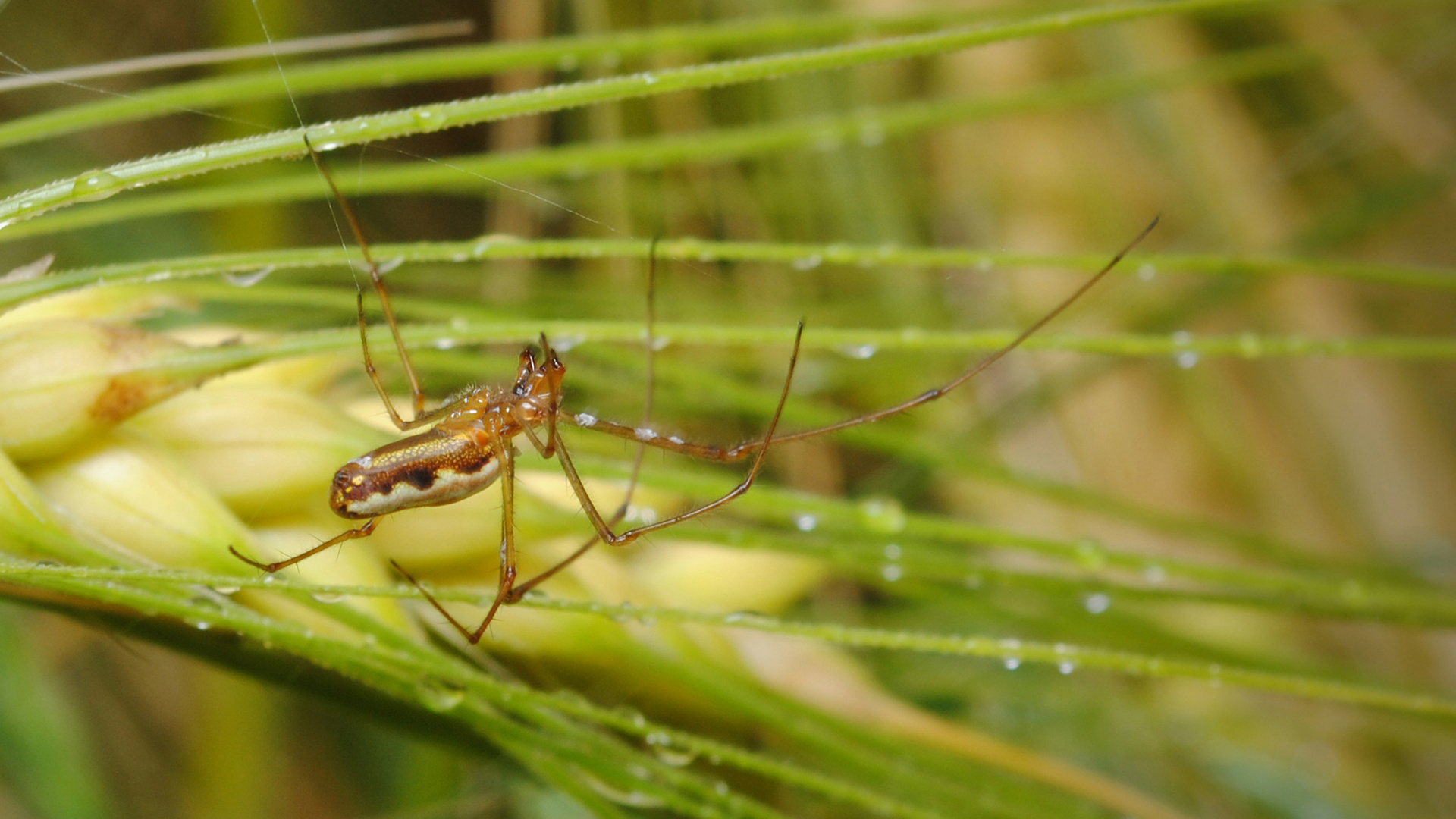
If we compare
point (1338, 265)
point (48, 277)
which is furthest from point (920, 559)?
point (48, 277)

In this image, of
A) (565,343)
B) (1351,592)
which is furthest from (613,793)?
(1351,592)

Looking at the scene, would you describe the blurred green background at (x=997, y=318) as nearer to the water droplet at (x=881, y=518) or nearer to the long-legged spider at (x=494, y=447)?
the long-legged spider at (x=494, y=447)

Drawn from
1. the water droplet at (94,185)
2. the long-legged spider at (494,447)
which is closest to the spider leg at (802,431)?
the long-legged spider at (494,447)

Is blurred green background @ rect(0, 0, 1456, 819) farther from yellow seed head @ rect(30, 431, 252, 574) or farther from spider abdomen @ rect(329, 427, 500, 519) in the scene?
yellow seed head @ rect(30, 431, 252, 574)

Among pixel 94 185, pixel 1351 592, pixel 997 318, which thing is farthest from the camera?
pixel 997 318

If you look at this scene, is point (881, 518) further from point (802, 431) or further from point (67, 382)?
point (67, 382)

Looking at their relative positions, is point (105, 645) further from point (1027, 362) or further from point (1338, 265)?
point (1338, 265)
